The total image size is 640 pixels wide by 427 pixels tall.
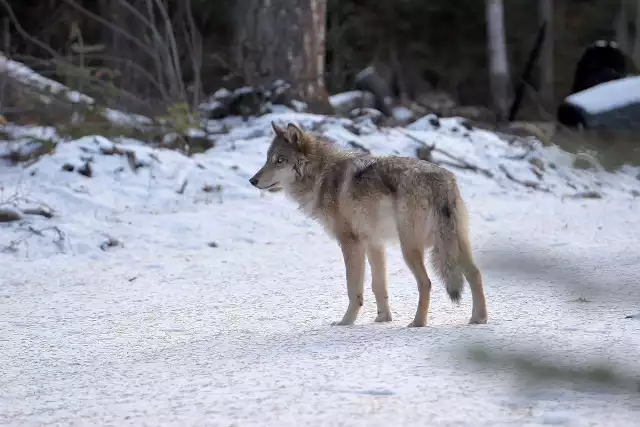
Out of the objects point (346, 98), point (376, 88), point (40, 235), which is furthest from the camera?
point (376, 88)

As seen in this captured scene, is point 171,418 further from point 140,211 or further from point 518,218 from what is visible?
point 518,218

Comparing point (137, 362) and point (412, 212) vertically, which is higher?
point (412, 212)

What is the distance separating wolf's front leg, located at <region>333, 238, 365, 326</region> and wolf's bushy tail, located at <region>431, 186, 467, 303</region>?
0.71m

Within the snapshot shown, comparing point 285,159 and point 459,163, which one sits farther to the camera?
point 459,163

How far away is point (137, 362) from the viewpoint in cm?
514

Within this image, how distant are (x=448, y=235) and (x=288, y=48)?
1061cm

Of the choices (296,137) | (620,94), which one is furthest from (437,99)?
(620,94)

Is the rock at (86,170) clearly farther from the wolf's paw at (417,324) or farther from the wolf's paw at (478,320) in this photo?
the wolf's paw at (478,320)

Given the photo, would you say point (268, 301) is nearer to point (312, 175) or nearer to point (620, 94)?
point (312, 175)

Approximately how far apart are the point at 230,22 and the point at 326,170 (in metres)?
23.5

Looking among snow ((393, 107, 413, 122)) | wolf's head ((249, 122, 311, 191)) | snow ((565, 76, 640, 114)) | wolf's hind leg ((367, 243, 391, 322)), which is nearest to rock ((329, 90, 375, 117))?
snow ((393, 107, 413, 122))

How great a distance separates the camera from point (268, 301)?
709cm

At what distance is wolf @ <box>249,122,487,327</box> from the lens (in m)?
5.48

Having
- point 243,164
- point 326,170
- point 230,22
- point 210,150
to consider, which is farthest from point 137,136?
point 230,22
